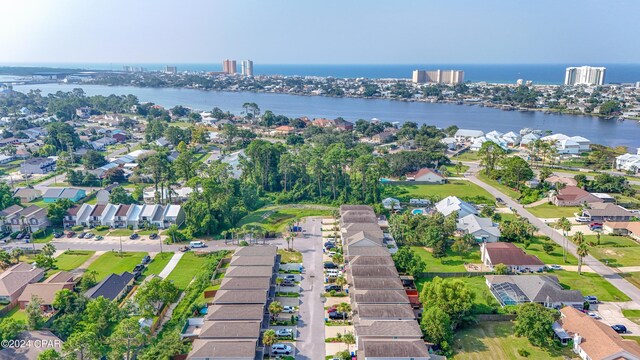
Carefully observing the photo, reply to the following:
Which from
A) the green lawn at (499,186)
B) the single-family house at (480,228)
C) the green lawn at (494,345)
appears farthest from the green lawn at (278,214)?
the green lawn at (499,186)

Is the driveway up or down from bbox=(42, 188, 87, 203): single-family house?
down

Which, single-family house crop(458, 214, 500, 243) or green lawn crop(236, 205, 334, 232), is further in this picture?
green lawn crop(236, 205, 334, 232)

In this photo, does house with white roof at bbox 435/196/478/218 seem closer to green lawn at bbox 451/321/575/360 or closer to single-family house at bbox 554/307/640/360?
single-family house at bbox 554/307/640/360

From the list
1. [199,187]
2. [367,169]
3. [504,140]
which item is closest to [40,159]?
[199,187]

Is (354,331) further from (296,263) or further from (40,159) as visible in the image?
(40,159)

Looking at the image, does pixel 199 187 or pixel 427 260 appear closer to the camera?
pixel 427 260

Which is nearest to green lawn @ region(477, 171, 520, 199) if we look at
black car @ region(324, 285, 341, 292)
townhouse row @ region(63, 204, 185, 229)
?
black car @ region(324, 285, 341, 292)

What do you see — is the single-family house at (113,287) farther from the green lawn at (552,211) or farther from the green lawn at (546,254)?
the green lawn at (552,211)

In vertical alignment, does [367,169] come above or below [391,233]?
above
